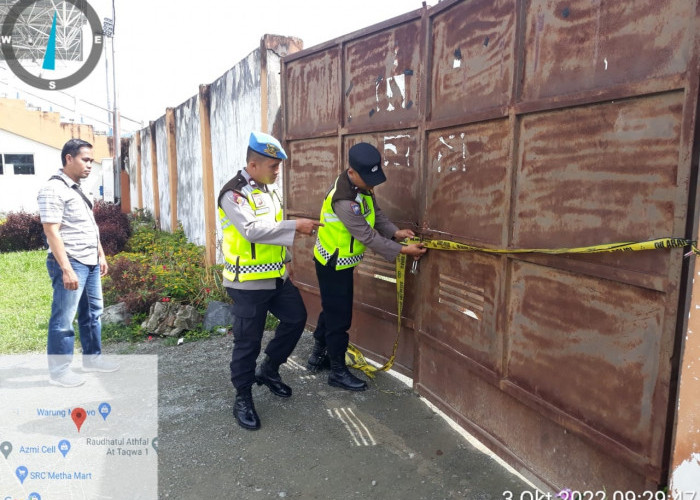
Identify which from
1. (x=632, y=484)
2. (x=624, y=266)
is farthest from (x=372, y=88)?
(x=632, y=484)

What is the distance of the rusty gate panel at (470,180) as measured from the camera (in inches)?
103

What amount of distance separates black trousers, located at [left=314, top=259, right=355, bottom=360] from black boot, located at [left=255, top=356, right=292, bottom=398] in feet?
1.36

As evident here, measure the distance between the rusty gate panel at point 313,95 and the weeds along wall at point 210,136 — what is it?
0.31 metres

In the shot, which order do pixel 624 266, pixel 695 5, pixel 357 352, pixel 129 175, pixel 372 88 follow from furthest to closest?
pixel 129 175 < pixel 357 352 < pixel 372 88 < pixel 624 266 < pixel 695 5

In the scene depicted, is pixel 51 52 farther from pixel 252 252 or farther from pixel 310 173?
pixel 252 252

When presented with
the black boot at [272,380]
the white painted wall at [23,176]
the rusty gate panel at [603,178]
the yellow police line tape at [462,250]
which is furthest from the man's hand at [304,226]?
the white painted wall at [23,176]

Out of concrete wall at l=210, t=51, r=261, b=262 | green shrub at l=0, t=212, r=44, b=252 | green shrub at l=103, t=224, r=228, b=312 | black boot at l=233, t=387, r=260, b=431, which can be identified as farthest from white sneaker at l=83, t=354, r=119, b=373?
green shrub at l=0, t=212, r=44, b=252

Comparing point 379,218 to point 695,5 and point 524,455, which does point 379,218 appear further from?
point 695,5

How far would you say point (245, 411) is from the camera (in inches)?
122

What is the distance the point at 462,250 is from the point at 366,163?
83 cm

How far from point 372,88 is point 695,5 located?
2373mm

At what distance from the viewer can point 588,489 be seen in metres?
2.19

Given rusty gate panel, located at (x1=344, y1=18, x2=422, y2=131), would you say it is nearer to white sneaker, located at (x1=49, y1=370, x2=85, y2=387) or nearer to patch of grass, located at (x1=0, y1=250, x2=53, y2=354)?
white sneaker, located at (x1=49, y1=370, x2=85, y2=387)
